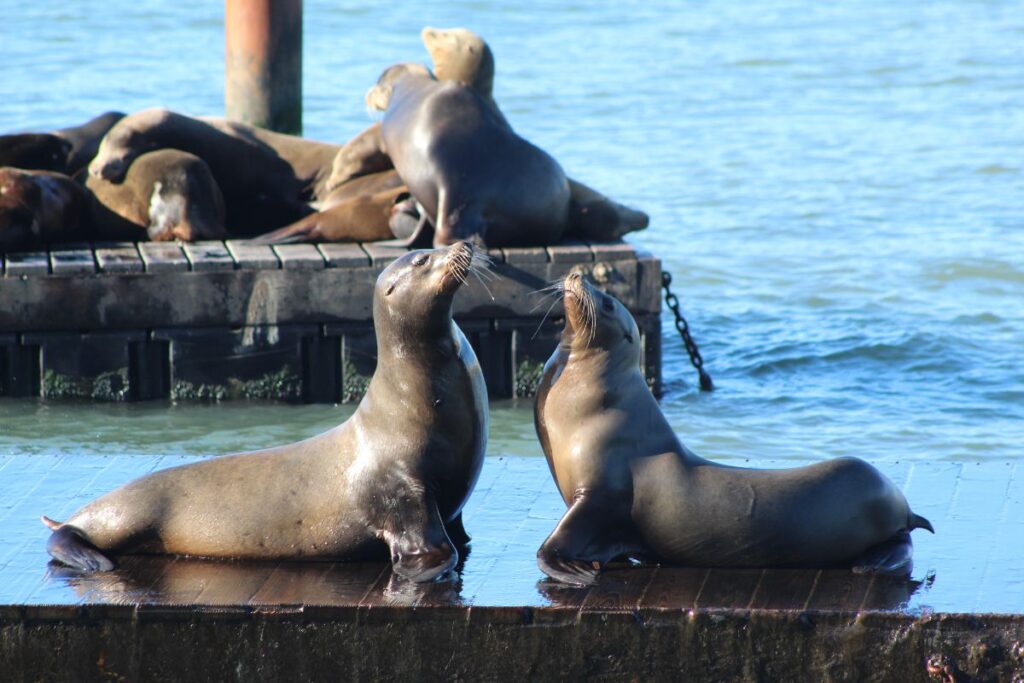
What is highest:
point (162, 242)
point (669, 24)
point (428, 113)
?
point (428, 113)

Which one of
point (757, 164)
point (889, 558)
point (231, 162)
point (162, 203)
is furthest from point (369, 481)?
point (757, 164)

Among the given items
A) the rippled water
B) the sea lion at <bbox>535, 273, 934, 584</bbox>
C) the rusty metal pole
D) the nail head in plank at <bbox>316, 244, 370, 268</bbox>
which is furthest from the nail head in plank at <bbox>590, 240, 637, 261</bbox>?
the sea lion at <bbox>535, 273, 934, 584</bbox>

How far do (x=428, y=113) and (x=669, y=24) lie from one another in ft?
65.4

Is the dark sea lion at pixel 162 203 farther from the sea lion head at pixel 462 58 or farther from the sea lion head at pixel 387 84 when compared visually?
the sea lion head at pixel 462 58

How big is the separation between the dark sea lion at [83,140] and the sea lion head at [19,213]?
3.11ft

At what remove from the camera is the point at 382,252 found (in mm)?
8047

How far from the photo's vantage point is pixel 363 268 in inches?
312

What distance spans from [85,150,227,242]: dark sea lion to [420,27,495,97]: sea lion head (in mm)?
1285

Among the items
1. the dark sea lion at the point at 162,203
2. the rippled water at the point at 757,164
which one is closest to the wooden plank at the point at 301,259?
the dark sea lion at the point at 162,203

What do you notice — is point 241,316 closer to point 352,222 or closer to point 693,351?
point 352,222

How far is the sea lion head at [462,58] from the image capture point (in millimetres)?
8977

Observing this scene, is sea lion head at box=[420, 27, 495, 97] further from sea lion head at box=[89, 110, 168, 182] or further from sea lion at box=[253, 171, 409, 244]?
sea lion head at box=[89, 110, 168, 182]

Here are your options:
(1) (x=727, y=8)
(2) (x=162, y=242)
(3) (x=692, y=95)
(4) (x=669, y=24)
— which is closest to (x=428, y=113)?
(2) (x=162, y=242)

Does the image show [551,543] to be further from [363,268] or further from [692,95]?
[692,95]
